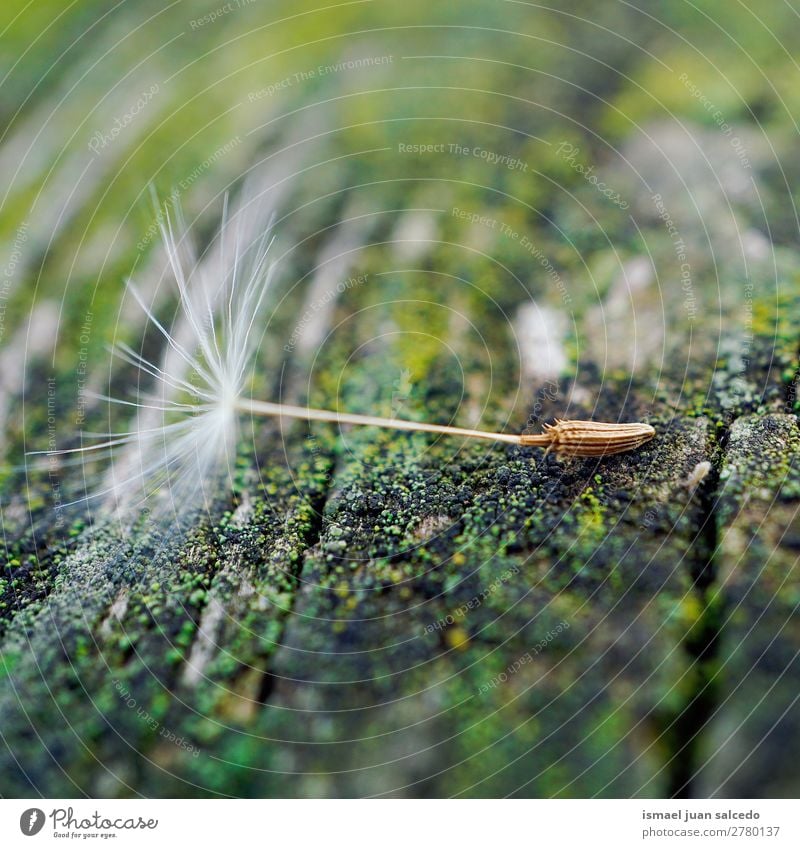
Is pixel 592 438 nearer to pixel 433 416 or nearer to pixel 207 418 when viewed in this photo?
pixel 433 416

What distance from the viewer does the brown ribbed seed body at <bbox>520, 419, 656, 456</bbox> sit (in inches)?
167

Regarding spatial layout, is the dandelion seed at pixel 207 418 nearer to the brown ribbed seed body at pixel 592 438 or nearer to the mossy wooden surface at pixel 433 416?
the brown ribbed seed body at pixel 592 438

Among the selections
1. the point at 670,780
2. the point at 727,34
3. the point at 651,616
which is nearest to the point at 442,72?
the point at 727,34

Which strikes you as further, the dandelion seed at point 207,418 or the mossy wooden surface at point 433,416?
the dandelion seed at point 207,418

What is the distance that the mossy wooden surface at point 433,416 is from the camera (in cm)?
364

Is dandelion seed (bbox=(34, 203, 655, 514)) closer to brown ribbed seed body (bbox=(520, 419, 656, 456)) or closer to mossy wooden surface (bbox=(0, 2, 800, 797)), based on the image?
brown ribbed seed body (bbox=(520, 419, 656, 456))

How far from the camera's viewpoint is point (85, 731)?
3.80m

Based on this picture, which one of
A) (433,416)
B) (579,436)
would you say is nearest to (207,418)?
(433,416)

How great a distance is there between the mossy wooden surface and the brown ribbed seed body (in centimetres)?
9

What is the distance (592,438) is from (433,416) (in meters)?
1.09

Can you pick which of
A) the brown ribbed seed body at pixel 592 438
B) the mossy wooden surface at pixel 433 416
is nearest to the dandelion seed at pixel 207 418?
the brown ribbed seed body at pixel 592 438

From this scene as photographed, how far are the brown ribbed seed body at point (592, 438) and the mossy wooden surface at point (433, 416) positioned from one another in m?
0.09

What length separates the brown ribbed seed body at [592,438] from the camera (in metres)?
4.23

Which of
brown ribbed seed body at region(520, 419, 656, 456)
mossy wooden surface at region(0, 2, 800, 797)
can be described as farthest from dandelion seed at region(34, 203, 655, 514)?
mossy wooden surface at region(0, 2, 800, 797)
